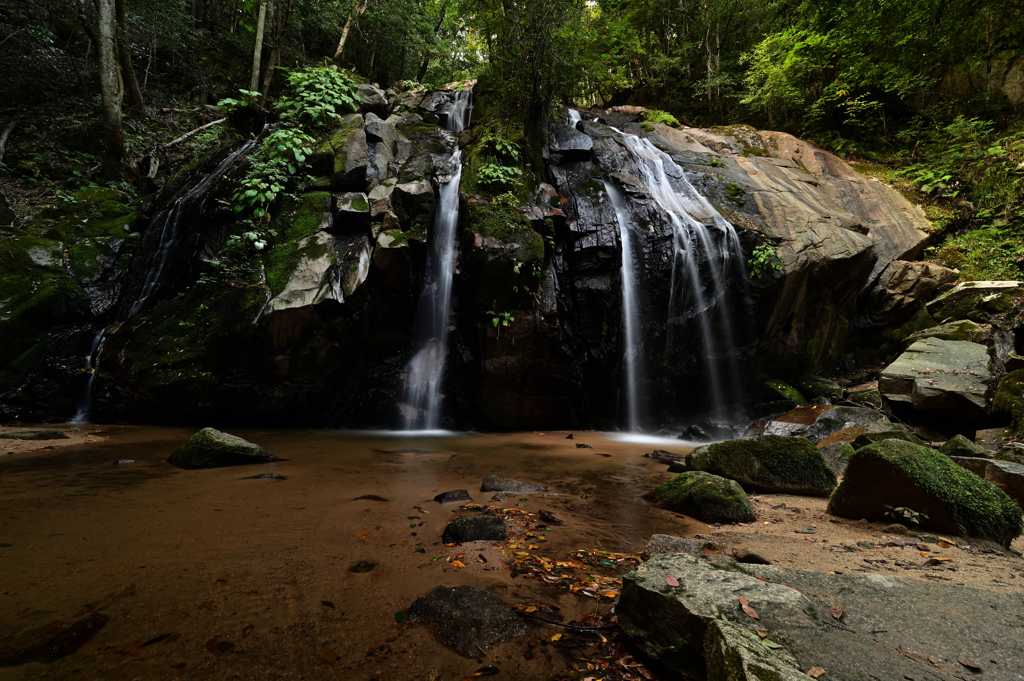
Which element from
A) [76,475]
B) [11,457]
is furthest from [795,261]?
[11,457]

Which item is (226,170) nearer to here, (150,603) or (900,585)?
(150,603)

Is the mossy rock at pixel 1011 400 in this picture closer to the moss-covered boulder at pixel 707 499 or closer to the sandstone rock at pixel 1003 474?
the sandstone rock at pixel 1003 474

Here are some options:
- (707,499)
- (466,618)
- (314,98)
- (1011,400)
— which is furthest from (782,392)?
(314,98)

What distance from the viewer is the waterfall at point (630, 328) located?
380 inches

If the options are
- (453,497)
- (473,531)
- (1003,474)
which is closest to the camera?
(473,531)

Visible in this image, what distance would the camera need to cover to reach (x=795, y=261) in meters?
9.86

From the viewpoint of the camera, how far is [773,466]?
4723mm

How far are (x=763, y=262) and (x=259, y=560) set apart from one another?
35.3ft

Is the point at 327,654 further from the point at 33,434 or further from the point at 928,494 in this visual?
the point at 33,434

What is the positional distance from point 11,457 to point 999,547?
8.95 metres

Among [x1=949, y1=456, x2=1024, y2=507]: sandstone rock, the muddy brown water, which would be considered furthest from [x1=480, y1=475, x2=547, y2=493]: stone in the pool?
[x1=949, y1=456, x2=1024, y2=507]: sandstone rock

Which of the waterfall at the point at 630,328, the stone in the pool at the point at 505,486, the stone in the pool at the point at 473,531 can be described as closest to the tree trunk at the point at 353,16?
the waterfall at the point at 630,328

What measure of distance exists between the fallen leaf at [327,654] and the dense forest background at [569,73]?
36.4ft

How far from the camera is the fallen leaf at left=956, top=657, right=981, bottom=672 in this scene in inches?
58.6
